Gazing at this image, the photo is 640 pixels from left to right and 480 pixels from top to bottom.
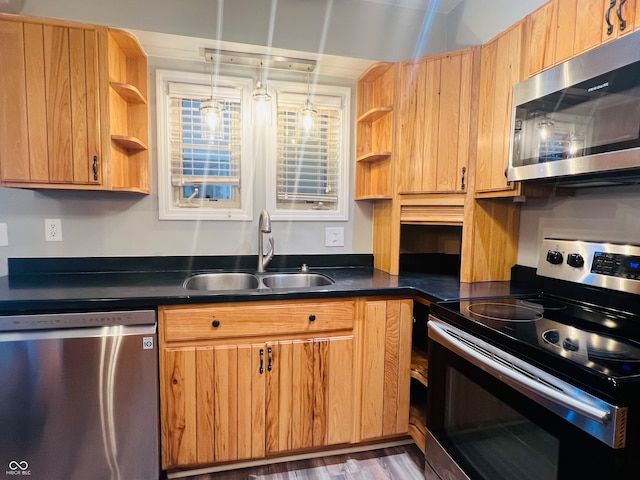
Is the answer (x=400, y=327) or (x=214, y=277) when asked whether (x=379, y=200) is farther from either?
(x=214, y=277)

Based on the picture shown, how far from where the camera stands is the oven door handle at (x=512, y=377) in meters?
0.81

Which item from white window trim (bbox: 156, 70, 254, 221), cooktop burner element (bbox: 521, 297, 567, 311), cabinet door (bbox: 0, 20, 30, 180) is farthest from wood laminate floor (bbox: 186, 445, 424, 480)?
cabinet door (bbox: 0, 20, 30, 180)

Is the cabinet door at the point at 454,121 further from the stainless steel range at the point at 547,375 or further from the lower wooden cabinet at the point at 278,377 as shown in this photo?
the lower wooden cabinet at the point at 278,377

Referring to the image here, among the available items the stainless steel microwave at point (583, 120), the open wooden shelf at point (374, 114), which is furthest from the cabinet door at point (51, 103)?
the stainless steel microwave at point (583, 120)

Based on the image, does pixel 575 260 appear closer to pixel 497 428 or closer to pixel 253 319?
pixel 497 428

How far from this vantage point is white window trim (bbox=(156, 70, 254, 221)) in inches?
78.7

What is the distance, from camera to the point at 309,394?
5.49 ft

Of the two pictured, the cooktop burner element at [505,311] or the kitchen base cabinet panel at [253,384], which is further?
the kitchen base cabinet panel at [253,384]

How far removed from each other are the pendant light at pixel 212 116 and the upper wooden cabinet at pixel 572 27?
1.60 metres

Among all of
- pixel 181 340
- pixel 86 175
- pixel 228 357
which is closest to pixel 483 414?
pixel 228 357

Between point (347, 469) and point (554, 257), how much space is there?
1439 millimetres

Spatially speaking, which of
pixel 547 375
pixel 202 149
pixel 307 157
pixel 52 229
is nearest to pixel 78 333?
pixel 52 229

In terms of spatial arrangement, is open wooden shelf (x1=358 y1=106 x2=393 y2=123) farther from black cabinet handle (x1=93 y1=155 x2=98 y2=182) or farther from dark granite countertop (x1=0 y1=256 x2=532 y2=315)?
black cabinet handle (x1=93 y1=155 x2=98 y2=182)

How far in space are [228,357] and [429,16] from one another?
97.5 inches
